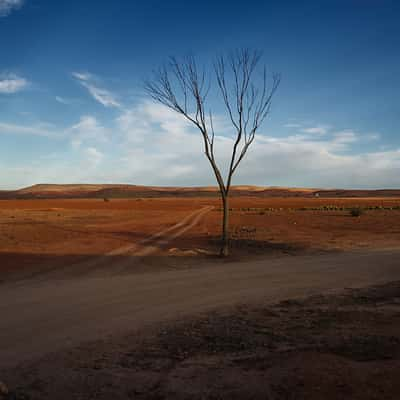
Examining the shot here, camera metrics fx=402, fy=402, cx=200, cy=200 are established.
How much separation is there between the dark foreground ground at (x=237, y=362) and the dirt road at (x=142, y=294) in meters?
0.66

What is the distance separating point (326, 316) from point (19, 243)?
1757 centimetres

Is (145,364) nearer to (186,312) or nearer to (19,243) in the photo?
(186,312)

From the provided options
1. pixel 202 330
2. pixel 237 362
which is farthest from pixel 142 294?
pixel 237 362

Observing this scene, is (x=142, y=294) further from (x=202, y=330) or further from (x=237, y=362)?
(x=237, y=362)

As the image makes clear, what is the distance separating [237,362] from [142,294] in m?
4.53

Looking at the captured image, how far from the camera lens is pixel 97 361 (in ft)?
17.5

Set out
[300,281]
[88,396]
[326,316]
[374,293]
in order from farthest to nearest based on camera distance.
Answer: [300,281], [374,293], [326,316], [88,396]

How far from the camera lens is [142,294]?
30.6 ft

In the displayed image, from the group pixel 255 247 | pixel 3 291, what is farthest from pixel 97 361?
pixel 255 247

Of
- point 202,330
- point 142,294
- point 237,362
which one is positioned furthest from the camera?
point 142,294

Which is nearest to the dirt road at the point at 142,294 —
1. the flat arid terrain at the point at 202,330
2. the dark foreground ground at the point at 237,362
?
the flat arid terrain at the point at 202,330

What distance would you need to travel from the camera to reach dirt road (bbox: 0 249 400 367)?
650cm

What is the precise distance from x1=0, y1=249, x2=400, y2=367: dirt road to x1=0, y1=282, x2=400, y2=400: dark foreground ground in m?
0.66

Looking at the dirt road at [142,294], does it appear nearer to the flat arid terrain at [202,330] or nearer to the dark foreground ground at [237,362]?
the flat arid terrain at [202,330]
